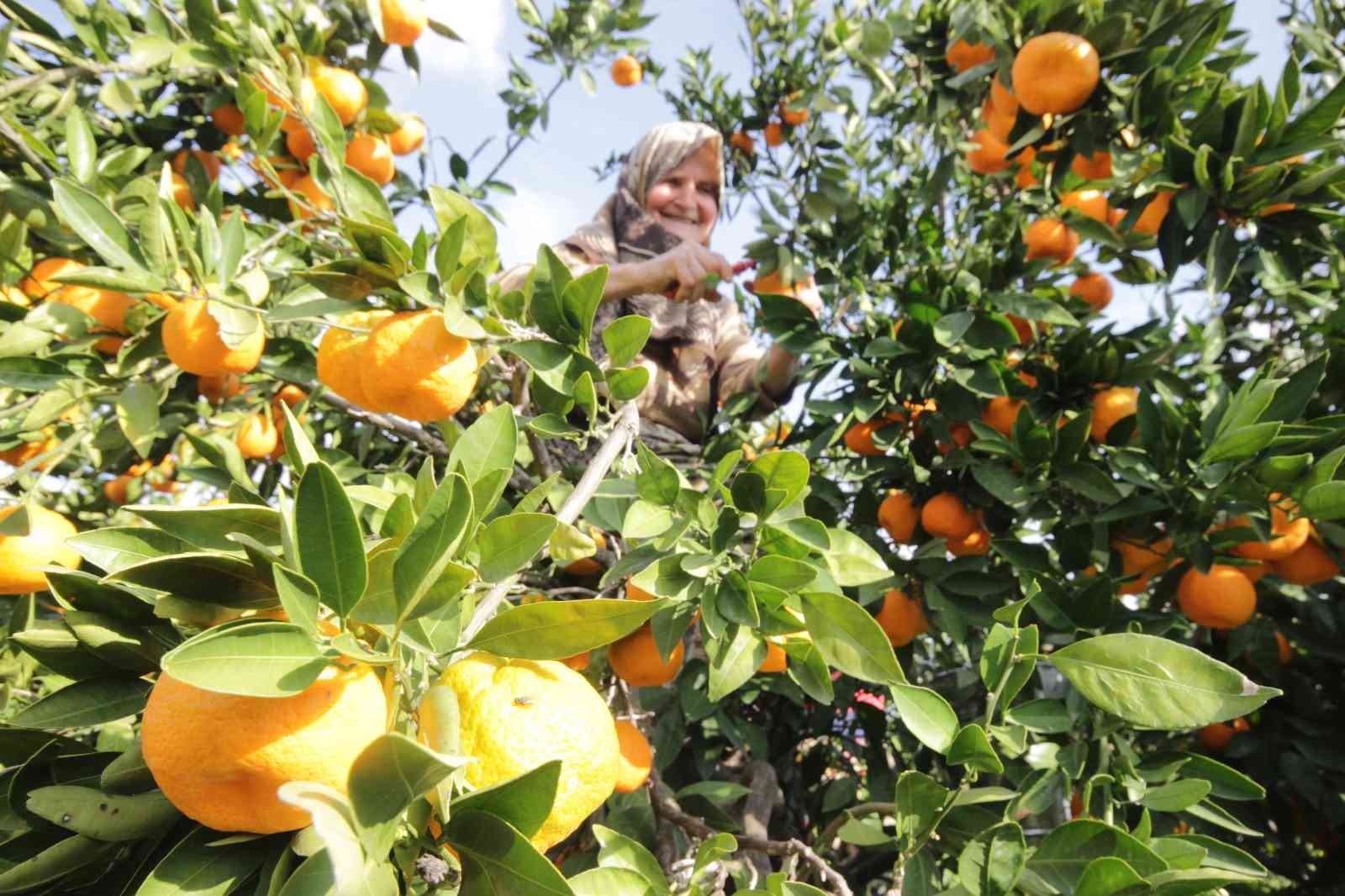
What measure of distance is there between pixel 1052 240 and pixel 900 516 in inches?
29.1

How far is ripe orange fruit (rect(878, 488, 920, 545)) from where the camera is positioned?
5.24 feet

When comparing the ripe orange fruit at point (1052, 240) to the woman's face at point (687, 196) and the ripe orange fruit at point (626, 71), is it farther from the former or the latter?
the ripe orange fruit at point (626, 71)

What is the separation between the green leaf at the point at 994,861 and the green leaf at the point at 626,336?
1.99 ft

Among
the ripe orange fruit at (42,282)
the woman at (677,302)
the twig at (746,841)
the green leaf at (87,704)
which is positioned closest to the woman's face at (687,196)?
the woman at (677,302)

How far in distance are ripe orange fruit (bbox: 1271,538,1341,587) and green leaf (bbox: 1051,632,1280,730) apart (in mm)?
1056

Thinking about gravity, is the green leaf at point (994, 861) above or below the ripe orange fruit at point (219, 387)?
below

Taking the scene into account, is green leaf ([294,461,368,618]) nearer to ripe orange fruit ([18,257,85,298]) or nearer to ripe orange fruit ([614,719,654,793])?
ripe orange fruit ([614,719,654,793])

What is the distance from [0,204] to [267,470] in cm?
67

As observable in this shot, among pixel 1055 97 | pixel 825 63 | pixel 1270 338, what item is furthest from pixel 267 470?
pixel 1270 338

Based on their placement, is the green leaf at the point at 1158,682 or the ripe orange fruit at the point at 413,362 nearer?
the green leaf at the point at 1158,682

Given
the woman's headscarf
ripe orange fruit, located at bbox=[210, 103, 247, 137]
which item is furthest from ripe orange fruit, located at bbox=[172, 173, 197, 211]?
the woman's headscarf

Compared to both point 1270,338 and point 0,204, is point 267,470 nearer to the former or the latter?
point 0,204

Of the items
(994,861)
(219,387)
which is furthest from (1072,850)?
(219,387)

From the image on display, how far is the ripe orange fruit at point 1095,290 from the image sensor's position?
200cm
